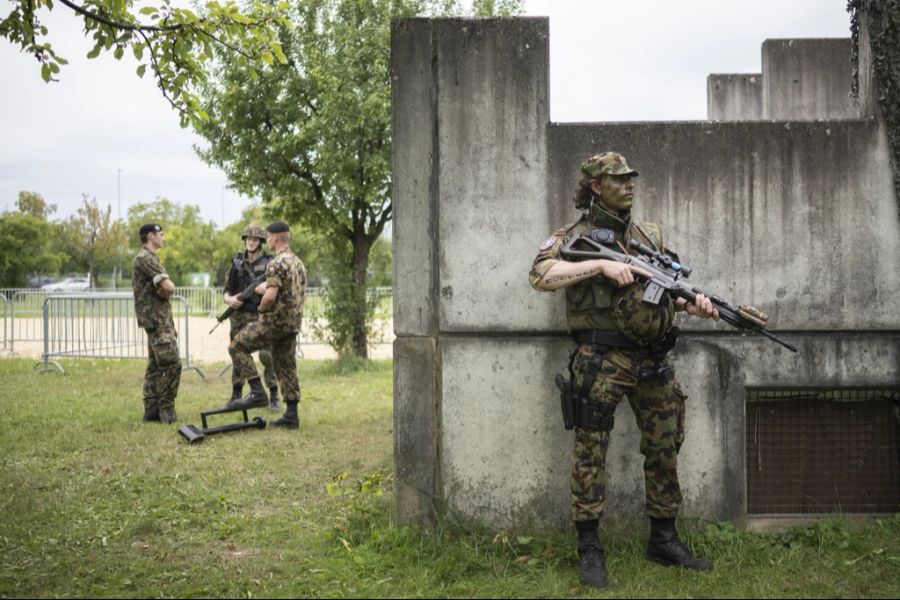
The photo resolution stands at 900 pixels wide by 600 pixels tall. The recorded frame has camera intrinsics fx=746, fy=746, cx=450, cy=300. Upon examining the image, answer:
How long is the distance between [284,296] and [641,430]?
465 cm

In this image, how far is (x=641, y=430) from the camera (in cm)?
421

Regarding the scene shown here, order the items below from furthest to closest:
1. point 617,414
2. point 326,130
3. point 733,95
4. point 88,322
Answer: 1. point 88,322
2. point 326,130
3. point 733,95
4. point 617,414

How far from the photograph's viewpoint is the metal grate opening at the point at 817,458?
15.2 feet

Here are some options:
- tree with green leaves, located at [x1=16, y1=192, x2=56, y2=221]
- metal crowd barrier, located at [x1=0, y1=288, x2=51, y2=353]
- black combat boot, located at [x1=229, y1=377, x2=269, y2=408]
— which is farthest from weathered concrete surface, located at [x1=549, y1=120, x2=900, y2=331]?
tree with green leaves, located at [x1=16, y1=192, x2=56, y2=221]

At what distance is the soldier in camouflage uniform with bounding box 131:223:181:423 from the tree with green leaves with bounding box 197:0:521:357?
4866mm

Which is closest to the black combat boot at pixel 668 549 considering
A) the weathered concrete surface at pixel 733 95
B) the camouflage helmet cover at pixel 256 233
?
the camouflage helmet cover at pixel 256 233

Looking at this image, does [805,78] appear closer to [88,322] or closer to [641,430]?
[641,430]

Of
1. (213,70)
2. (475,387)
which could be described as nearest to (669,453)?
(475,387)

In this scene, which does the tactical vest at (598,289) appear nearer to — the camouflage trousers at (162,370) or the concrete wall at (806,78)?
the concrete wall at (806,78)

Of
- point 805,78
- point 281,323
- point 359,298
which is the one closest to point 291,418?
point 281,323

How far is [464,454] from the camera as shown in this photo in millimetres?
4586

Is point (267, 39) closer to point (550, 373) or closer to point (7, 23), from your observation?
point (7, 23)

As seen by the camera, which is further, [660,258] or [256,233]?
[256,233]

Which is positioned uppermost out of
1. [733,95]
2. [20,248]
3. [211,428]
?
[20,248]
